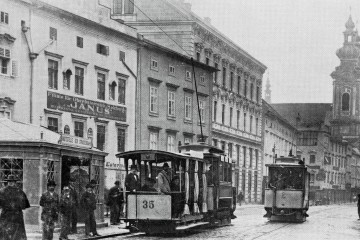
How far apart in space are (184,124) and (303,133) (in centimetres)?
6364

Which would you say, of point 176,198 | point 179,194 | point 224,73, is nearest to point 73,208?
point 176,198

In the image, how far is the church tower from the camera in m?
123

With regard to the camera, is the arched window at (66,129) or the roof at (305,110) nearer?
the arched window at (66,129)

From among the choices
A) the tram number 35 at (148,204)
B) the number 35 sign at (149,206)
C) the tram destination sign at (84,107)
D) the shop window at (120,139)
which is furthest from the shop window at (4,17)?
the tram number 35 at (148,204)

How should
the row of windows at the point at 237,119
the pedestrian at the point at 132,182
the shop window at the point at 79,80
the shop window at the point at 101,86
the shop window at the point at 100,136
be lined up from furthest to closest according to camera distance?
1. the row of windows at the point at 237,119
2. the shop window at the point at 101,86
3. the shop window at the point at 100,136
4. the shop window at the point at 79,80
5. the pedestrian at the point at 132,182

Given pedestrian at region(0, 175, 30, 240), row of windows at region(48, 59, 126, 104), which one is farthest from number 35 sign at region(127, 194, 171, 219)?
row of windows at region(48, 59, 126, 104)

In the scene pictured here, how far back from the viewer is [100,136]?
116 ft

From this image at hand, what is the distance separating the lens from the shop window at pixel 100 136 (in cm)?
3497

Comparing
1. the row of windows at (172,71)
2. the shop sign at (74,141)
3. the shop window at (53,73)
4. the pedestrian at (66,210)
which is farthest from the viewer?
the row of windows at (172,71)

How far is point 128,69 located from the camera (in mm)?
37938

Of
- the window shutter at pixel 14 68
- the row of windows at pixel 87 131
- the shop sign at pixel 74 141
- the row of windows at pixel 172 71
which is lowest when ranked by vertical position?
the shop sign at pixel 74 141

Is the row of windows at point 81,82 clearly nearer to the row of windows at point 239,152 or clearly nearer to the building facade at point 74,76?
the building facade at point 74,76

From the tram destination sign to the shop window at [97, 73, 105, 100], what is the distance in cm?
40

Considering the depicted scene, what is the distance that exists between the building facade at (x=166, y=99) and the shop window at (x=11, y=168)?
18.6m
